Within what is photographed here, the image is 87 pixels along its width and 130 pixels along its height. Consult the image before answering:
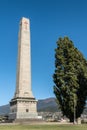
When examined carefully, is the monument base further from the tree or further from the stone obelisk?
the tree

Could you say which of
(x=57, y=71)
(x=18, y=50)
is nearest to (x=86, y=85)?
(x=57, y=71)

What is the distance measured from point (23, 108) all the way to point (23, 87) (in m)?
4.26

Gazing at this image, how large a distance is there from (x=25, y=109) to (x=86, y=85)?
1464 cm

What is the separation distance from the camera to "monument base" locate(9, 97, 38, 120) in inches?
2333

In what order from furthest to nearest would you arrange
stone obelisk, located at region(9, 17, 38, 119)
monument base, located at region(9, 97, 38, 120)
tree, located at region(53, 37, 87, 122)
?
1. stone obelisk, located at region(9, 17, 38, 119)
2. monument base, located at region(9, 97, 38, 120)
3. tree, located at region(53, 37, 87, 122)

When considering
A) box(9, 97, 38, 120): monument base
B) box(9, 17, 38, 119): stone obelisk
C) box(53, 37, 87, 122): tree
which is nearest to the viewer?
box(53, 37, 87, 122): tree

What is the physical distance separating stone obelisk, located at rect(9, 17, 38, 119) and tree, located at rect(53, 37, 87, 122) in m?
9.84

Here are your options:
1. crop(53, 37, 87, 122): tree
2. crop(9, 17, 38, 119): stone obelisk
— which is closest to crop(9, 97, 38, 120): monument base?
crop(9, 17, 38, 119): stone obelisk

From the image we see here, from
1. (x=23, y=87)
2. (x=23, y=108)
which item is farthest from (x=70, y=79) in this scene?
(x=23, y=108)

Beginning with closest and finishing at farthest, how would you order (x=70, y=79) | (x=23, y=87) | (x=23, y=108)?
(x=70, y=79)
(x=23, y=108)
(x=23, y=87)

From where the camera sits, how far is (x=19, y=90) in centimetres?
6075

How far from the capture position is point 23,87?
61.1 meters

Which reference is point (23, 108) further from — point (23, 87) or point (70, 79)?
point (70, 79)

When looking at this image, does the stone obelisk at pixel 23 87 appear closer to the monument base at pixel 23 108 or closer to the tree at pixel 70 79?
the monument base at pixel 23 108
